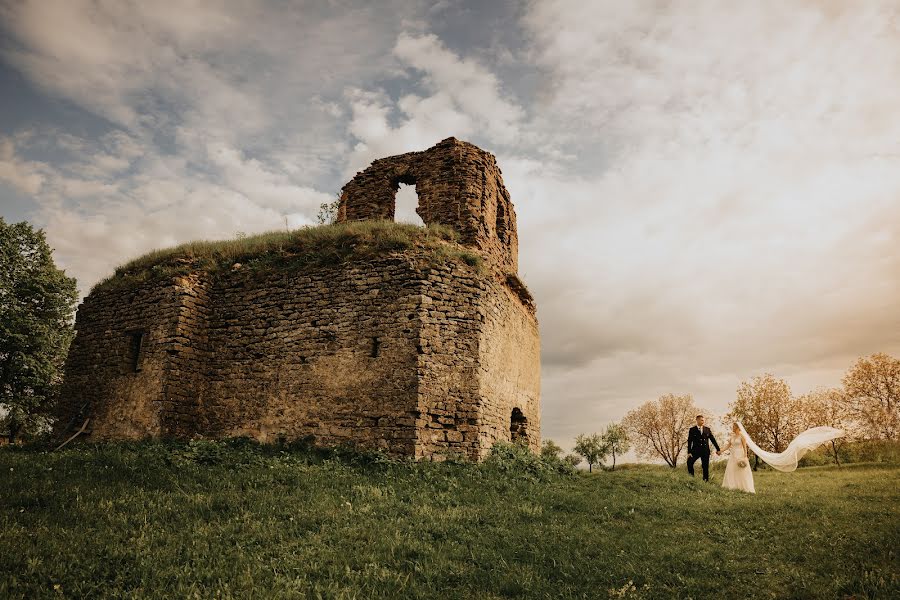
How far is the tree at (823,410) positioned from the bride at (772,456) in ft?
67.0

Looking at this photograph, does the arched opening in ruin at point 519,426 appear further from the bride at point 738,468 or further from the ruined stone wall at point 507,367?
the bride at point 738,468

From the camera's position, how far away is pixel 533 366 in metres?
16.4

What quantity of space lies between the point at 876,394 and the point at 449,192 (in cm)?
2740

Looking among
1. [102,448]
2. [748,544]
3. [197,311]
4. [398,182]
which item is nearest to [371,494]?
[748,544]

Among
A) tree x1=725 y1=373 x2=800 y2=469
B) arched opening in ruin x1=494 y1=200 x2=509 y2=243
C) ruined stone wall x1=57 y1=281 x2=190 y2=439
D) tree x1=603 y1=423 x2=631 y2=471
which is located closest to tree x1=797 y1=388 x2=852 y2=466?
tree x1=725 y1=373 x2=800 y2=469

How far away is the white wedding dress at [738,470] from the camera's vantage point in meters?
11.8

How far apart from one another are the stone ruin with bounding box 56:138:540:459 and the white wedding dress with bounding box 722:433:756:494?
5.19m

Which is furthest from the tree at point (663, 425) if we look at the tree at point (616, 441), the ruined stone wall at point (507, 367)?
the ruined stone wall at point (507, 367)

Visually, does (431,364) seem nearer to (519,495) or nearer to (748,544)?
(519,495)

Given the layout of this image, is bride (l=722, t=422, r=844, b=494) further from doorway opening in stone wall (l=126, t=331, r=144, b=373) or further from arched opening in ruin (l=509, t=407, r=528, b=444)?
doorway opening in stone wall (l=126, t=331, r=144, b=373)

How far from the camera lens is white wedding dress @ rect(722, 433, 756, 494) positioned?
1179 cm

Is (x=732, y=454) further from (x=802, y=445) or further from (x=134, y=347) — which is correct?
(x=134, y=347)

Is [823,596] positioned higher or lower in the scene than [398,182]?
lower

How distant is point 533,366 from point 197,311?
992 cm
